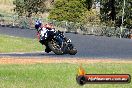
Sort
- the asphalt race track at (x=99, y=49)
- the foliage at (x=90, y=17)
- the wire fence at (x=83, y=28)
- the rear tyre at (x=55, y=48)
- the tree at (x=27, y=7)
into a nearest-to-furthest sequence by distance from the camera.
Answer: the rear tyre at (x=55, y=48)
the asphalt race track at (x=99, y=49)
the wire fence at (x=83, y=28)
the foliage at (x=90, y=17)
the tree at (x=27, y=7)

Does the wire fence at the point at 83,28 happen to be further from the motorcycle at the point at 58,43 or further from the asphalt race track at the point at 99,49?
the motorcycle at the point at 58,43

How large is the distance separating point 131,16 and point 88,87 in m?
59.0

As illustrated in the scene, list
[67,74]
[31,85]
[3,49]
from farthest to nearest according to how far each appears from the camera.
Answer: [3,49]
[67,74]
[31,85]

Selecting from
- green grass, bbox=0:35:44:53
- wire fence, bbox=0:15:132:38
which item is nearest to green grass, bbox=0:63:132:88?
green grass, bbox=0:35:44:53

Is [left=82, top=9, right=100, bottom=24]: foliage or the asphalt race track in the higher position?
the asphalt race track

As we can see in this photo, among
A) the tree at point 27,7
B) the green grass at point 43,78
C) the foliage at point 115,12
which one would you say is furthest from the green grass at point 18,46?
the tree at point 27,7

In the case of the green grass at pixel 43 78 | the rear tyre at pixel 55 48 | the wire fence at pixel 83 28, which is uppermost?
the green grass at pixel 43 78

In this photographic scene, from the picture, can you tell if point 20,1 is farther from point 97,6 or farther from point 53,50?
point 53,50

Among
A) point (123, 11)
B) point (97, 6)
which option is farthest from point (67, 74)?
point (97, 6)

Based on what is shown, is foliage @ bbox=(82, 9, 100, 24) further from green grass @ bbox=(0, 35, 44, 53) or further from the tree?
green grass @ bbox=(0, 35, 44, 53)

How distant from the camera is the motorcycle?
23.8m

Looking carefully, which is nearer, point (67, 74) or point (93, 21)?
point (67, 74)

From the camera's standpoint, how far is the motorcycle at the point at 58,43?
2383cm

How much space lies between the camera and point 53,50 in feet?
79.8
